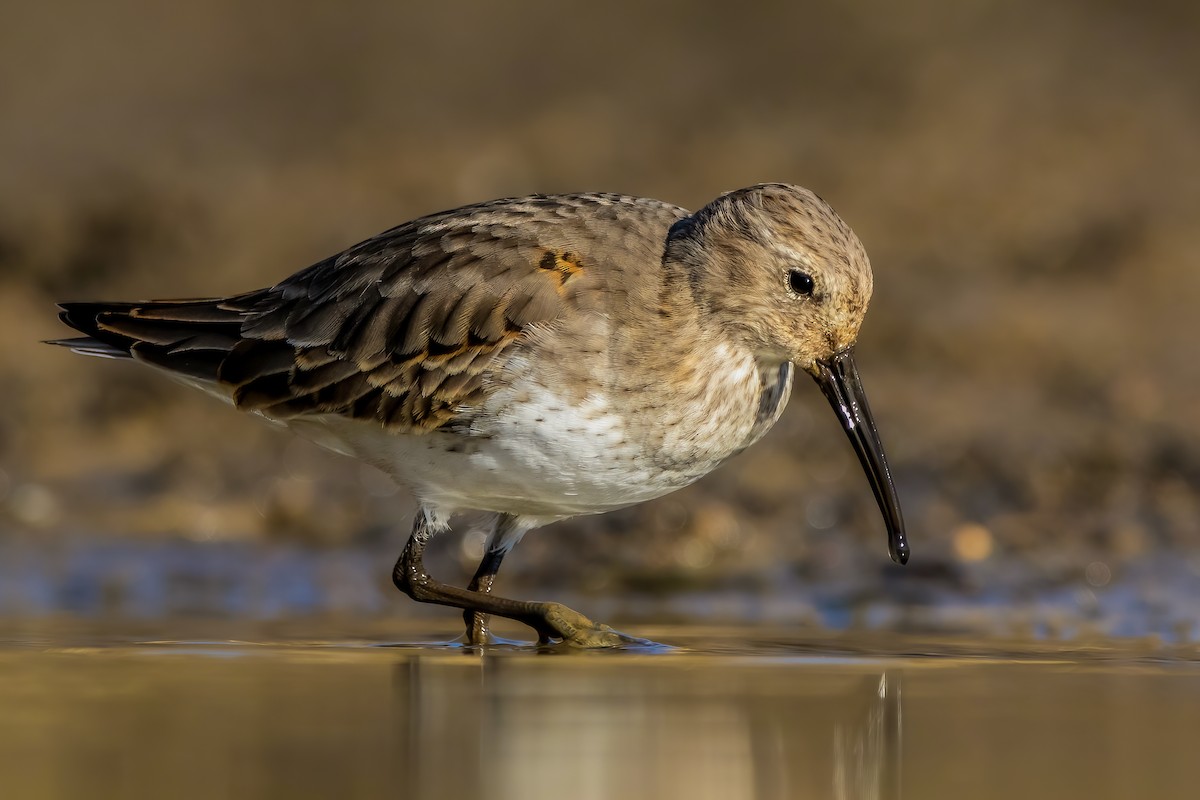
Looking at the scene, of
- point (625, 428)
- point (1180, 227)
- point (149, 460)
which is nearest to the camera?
point (625, 428)

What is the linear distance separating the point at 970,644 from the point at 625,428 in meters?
1.81

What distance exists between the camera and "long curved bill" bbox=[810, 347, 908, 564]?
7.45 m

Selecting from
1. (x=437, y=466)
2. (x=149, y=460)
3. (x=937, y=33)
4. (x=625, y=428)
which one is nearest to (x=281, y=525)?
(x=149, y=460)

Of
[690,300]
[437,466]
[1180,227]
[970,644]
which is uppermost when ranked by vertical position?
[1180,227]

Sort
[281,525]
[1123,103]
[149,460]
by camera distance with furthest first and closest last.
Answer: [1123,103] → [149,460] → [281,525]

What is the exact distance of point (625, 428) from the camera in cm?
708

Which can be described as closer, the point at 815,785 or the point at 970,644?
the point at 815,785

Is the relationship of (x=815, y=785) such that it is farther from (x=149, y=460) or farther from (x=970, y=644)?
(x=149, y=460)

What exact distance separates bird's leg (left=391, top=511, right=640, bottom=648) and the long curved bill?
126 cm

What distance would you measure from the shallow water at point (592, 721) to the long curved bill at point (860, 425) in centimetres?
52

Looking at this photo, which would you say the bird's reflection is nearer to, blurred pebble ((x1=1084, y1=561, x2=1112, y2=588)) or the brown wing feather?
the brown wing feather

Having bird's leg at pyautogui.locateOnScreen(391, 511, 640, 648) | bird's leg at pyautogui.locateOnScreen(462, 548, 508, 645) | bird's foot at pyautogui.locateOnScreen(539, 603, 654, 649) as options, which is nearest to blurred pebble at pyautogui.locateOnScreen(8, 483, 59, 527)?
bird's leg at pyautogui.locateOnScreen(391, 511, 640, 648)

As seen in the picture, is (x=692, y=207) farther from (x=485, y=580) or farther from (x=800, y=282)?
(x=800, y=282)

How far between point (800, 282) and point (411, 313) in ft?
5.63
